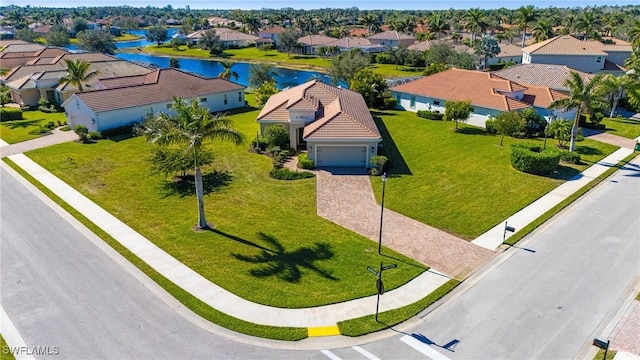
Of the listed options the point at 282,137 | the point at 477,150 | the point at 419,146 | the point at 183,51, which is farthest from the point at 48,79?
the point at 183,51

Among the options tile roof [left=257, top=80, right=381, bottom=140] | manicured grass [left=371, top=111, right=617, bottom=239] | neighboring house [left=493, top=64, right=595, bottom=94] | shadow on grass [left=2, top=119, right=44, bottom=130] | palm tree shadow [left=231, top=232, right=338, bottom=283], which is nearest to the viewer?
palm tree shadow [left=231, top=232, right=338, bottom=283]

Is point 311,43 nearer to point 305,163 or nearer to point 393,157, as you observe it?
point 393,157

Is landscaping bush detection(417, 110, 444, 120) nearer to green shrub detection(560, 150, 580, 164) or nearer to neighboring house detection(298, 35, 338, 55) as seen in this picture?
green shrub detection(560, 150, 580, 164)

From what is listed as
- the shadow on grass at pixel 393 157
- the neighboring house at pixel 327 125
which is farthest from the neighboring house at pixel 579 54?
the neighboring house at pixel 327 125

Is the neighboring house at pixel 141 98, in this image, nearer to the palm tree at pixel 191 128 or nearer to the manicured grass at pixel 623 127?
the palm tree at pixel 191 128

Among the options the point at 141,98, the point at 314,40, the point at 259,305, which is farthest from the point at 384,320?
the point at 314,40

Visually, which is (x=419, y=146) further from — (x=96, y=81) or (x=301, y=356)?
(x=96, y=81)

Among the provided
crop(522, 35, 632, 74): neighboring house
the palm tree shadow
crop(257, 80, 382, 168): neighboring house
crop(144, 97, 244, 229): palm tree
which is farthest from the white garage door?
crop(522, 35, 632, 74): neighboring house
